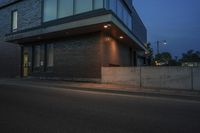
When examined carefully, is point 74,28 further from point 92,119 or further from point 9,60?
point 9,60

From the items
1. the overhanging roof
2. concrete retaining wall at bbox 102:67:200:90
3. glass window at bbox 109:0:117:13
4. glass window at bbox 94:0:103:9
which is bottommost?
Result: concrete retaining wall at bbox 102:67:200:90

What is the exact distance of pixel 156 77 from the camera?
17578 millimetres

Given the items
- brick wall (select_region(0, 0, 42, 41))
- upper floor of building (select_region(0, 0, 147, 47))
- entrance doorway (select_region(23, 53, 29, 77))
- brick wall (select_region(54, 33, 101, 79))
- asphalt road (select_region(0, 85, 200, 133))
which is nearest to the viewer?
asphalt road (select_region(0, 85, 200, 133))

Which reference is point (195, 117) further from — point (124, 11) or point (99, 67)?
point (124, 11)

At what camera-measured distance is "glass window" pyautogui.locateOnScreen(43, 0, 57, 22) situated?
24094mm

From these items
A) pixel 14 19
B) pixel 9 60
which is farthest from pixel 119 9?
pixel 9 60

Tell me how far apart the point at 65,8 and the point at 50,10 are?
2.23m

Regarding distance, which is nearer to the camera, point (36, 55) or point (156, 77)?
point (156, 77)

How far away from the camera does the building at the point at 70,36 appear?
20.3m

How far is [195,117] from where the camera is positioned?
288 inches

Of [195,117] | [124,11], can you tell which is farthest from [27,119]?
[124,11]

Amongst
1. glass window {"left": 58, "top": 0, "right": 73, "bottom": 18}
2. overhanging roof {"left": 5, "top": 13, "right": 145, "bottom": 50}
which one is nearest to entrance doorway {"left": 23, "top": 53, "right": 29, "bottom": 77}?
overhanging roof {"left": 5, "top": 13, "right": 145, "bottom": 50}

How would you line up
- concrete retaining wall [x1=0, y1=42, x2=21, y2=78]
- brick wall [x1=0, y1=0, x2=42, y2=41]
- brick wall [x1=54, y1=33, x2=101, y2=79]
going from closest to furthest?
brick wall [x1=54, y1=33, x2=101, y2=79]
brick wall [x1=0, y1=0, x2=42, y2=41]
concrete retaining wall [x1=0, y1=42, x2=21, y2=78]

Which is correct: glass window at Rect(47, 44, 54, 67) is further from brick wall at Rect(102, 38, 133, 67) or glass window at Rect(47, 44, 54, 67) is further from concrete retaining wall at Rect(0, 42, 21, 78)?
brick wall at Rect(102, 38, 133, 67)
